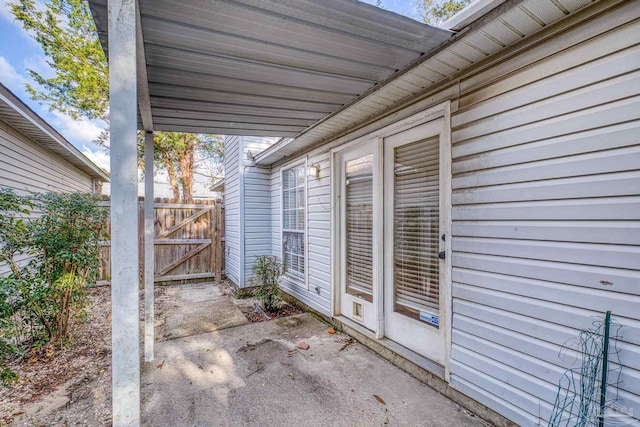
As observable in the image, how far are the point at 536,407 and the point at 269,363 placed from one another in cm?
211

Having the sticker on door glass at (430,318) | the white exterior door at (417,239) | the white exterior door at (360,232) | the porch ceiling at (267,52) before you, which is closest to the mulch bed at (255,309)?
the white exterior door at (360,232)

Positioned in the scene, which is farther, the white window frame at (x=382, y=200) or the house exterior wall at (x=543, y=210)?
the white window frame at (x=382, y=200)

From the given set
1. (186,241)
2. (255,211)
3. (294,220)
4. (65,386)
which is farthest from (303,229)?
(186,241)

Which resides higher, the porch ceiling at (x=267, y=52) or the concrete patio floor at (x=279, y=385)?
the porch ceiling at (x=267, y=52)

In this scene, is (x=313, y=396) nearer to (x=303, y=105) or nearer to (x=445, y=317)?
(x=445, y=317)

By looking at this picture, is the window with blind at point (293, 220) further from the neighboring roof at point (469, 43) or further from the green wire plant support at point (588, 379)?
the green wire plant support at point (588, 379)

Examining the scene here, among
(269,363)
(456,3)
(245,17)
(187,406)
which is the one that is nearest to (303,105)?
(245,17)

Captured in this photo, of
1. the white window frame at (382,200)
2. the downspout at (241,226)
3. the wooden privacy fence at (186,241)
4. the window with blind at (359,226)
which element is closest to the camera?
the white window frame at (382,200)

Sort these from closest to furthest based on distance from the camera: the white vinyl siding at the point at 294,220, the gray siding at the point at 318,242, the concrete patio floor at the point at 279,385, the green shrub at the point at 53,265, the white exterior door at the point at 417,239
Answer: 1. the concrete patio floor at the point at 279,385
2. the white exterior door at the point at 417,239
3. the green shrub at the point at 53,265
4. the gray siding at the point at 318,242
5. the white vinyl siding at the point at 294,220

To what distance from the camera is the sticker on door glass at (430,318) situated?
2496 millimetres

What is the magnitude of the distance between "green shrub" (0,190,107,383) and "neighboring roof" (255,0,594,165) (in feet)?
10.2

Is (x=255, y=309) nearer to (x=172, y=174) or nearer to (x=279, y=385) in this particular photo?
(x=279, y=385)

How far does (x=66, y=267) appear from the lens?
124 inches

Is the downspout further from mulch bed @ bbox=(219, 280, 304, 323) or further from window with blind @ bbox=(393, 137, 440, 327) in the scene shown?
window with blind @ bbox=(393, 137, 440, 327)
